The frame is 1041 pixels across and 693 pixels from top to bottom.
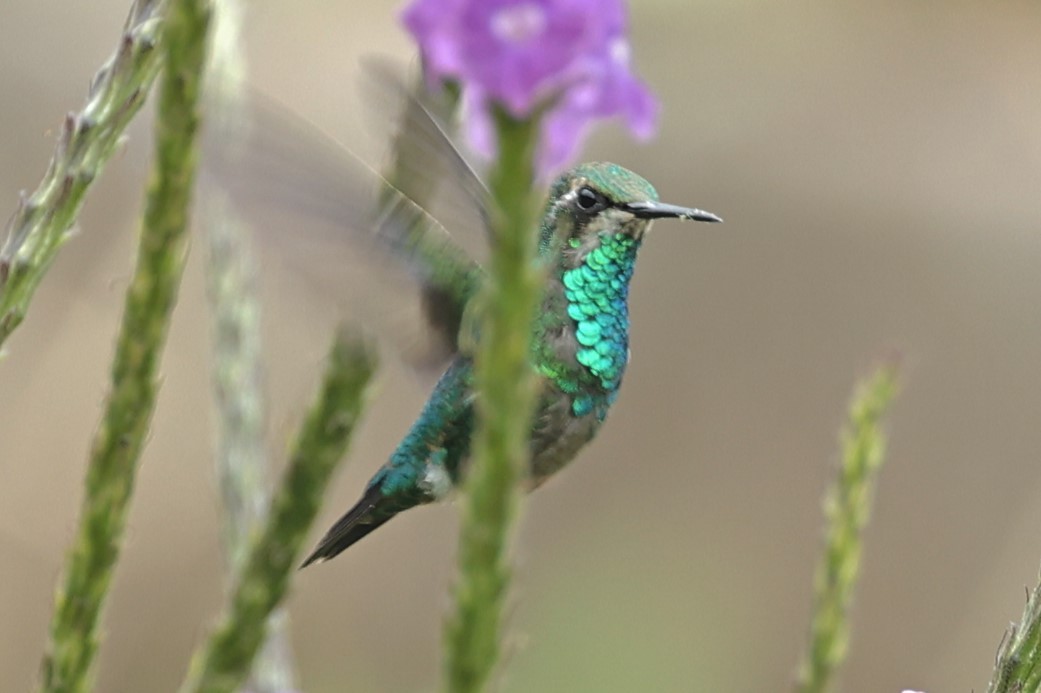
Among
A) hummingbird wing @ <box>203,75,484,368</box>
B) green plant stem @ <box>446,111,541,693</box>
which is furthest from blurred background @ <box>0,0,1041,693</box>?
green plant stem @ <box>446,111,541,693</box>

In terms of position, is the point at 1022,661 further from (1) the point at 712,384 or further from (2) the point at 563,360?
(1) the point at 712,384

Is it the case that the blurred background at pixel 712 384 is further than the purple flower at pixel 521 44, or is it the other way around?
the blurred background at pixel 712 384

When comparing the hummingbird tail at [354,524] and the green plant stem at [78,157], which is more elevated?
the green plant stem at [78,157]

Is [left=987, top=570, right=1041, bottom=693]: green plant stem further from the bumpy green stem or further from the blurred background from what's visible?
the blurred background

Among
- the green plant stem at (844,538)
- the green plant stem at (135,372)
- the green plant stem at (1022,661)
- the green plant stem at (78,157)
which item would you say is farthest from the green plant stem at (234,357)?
the green plant stem at (1022,661)

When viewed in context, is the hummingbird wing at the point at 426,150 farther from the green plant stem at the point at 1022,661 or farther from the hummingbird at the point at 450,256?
the green plant stem at the point at 1022,661
